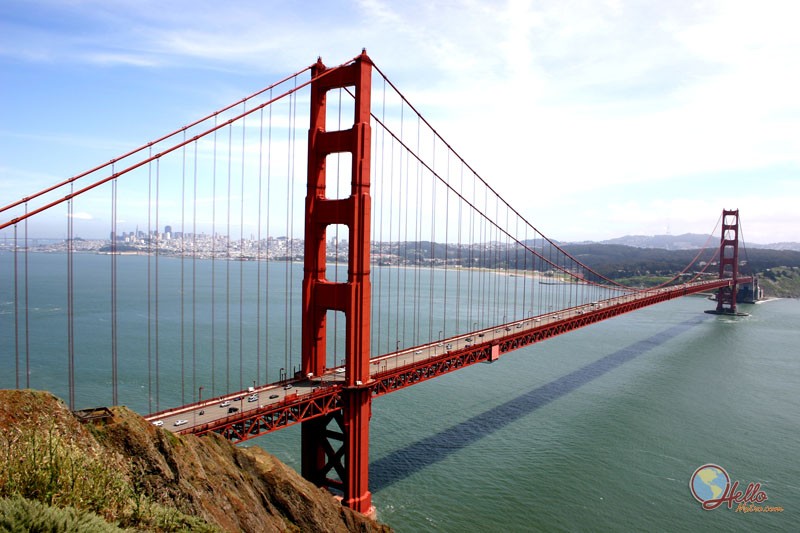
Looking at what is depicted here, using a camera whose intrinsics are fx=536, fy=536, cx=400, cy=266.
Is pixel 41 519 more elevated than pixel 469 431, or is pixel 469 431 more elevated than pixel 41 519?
pixel 41 519

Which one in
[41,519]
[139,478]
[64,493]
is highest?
[41,519]

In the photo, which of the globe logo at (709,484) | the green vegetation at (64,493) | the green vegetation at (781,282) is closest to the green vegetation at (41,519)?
the green vegetation at (64,493)

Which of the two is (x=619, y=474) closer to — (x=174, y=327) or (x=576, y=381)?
(x=576, y=381)

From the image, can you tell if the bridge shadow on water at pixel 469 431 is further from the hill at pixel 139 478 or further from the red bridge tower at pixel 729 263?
the red bridge tower at pixel 729 263

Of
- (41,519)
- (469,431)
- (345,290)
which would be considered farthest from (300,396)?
(469,431)

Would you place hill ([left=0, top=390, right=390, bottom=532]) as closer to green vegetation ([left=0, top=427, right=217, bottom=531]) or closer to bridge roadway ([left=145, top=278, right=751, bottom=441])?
green vegetation ([left=0, top=427, right=217, bottom=531])

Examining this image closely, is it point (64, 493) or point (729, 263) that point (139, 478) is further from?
point (729, 263)
